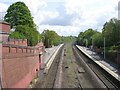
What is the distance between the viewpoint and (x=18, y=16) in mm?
83188

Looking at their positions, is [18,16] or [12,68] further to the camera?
[18,16]

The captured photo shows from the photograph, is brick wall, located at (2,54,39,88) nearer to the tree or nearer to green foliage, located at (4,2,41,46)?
green foliage, located at (4,2,41,46)

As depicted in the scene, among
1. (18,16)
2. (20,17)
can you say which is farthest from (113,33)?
(18,16)

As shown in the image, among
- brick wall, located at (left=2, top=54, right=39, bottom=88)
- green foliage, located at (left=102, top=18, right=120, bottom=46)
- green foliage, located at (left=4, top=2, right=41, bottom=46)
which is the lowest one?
brick wall, located at (left=2, top=54, right=39, bottom=88)

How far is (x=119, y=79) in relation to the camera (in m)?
39.7

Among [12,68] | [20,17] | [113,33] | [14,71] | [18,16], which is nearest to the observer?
[12,68]

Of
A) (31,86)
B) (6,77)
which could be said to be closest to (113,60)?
(31,86)

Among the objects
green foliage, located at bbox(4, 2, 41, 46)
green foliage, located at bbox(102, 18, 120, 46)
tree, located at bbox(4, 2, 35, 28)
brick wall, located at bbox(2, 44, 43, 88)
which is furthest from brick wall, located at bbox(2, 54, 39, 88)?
tree, located at bbox(4, 2, 35, 28)

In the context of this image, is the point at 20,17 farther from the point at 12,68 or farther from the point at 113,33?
the point at 12,68

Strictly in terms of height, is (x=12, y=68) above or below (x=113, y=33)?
below

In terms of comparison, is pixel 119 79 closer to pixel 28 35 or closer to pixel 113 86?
pixel 113 86

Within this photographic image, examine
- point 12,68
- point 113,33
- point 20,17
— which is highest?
point 20,17

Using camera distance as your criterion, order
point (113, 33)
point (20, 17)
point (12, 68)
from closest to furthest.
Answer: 1. point (12, 68)
2. point (113, 33)
3. point (20, 17)

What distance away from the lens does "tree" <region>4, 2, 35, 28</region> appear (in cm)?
8225
